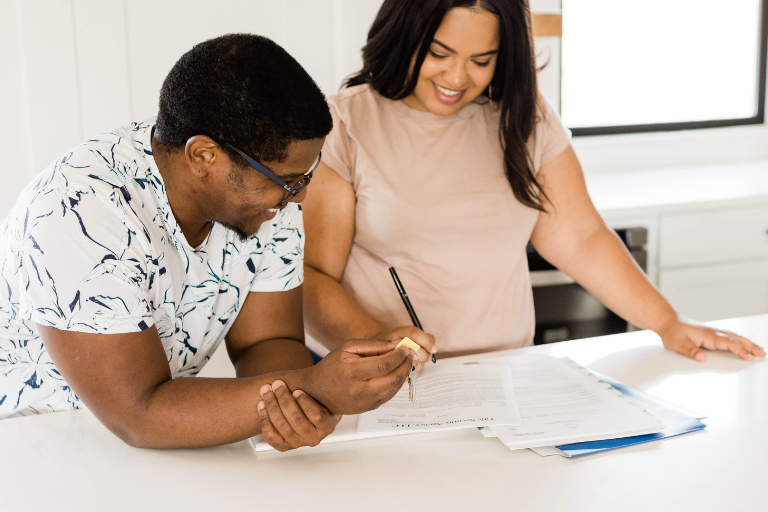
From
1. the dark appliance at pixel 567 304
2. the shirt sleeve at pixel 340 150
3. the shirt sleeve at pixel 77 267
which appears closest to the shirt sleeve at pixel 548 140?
the shirt sleeve at pixel 340 150

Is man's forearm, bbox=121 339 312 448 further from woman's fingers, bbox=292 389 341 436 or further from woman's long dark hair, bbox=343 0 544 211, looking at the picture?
woman's long dark hair, bbox=343 0 544 211

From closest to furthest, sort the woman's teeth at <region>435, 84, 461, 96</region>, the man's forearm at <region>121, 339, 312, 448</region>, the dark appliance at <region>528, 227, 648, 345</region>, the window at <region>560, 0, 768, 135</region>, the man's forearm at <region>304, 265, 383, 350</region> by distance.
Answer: the man's forearm at <region>121, 339, 312, 448</region> < the man's forearm at <region>304, 265, 383, 350</region> < the woman's teeth at <region>435, 84, 461, 96</region> < the dark appliance at <region>528, 227, 648, 345</region> < the window at <region>560, 0, 768, 135</region>

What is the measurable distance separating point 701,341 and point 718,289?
1.43 m

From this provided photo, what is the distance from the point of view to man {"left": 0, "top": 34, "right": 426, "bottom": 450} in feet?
3.05

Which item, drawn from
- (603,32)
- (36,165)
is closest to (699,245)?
(603,32)

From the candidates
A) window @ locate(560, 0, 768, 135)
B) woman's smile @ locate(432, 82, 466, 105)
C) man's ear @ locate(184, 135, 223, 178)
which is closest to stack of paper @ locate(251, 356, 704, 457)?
man's ear @ locate(184, 135, 223, 178)

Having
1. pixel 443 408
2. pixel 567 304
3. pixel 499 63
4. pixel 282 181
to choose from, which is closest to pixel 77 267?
pixel 282 181

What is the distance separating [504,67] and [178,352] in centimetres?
90

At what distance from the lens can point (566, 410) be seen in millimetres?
1088

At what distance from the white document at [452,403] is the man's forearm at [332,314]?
0.21 meters

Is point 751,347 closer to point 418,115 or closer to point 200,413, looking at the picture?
point 418,115

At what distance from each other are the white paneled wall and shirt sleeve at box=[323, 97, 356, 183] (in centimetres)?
103

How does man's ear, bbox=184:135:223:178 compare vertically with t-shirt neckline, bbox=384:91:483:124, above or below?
below

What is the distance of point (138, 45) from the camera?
2305mm
